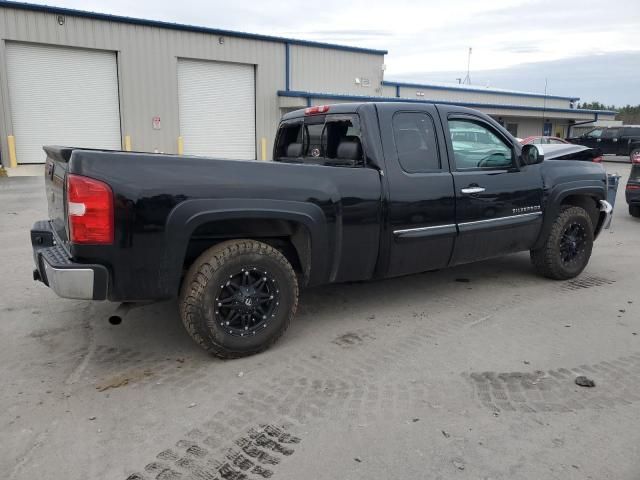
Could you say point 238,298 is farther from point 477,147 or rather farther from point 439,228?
point 477,147

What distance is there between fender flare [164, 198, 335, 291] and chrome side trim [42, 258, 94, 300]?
0.49 m

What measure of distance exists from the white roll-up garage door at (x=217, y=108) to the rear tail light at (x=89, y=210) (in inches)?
787

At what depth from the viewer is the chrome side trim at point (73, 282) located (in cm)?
342

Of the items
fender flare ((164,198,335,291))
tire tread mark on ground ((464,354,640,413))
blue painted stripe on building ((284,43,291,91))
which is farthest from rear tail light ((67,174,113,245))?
blue painted stripe on building ((284,43,291,91))

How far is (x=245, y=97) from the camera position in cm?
2491

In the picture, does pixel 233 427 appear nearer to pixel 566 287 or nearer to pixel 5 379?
pixel 5 379

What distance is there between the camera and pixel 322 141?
16.7 feet

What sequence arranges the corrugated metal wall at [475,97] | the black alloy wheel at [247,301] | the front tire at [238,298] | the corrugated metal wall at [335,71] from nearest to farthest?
the front tire at [238,298] → the black alloy wheel at [247,301] → the corrugated metal wall at [335,71] → the corrugated metal wall at [475,97]

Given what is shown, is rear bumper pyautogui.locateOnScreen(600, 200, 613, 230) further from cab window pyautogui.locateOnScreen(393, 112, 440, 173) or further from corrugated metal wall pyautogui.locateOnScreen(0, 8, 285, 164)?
corrugated metal wall pyautogui.locateOnScreen(0, 8, 285, 164)

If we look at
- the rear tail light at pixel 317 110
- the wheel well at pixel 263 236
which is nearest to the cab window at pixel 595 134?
the rear tail light at pixel 317 110

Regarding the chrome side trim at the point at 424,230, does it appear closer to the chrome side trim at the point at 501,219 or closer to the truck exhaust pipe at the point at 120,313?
the chrome side trim at the point at 501,219

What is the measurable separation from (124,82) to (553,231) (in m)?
19.4

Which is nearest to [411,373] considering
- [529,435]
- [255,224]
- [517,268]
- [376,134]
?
[529,435]

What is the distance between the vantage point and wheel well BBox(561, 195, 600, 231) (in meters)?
6.33
